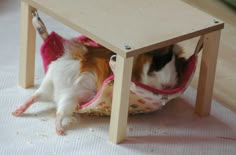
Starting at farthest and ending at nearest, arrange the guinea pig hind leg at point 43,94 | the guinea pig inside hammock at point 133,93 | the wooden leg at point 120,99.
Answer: the guinea pig hind leg at point 43,94
the guinea pig inside hammock at point 133,93
the wooden leg at point 120,99

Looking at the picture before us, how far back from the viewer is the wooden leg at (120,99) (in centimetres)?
147

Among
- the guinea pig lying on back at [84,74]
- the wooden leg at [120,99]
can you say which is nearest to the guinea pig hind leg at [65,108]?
the guinea pig lying on back at [84,74]

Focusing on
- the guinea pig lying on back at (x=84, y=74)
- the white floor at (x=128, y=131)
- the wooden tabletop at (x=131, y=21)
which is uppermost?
the wooden tabletop at (x=131, y=21)

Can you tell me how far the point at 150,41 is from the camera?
1.50 m

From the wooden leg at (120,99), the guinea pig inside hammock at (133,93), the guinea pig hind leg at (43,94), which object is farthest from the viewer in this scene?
the guinea pig hind leg at (43,94)

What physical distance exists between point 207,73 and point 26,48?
56 centimetres

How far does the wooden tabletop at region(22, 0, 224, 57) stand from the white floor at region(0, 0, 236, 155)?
0.29 m

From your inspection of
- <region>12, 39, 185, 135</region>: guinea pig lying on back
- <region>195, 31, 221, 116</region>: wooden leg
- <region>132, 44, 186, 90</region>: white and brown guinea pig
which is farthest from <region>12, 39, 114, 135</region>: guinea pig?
<region>195, 31, 221, 116</region>: wooden leg

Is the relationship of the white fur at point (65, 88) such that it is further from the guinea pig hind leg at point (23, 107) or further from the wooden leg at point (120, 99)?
the wooden leg at point (120, 99)

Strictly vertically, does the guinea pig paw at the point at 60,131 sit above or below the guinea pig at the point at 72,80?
below

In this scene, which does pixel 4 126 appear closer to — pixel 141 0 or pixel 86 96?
pixel 86 96

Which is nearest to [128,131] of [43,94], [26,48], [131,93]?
[131,93]

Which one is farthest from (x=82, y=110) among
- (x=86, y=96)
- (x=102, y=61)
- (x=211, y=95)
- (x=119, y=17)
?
(x=211, y=95)

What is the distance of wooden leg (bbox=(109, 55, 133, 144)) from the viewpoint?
58.0 inches
